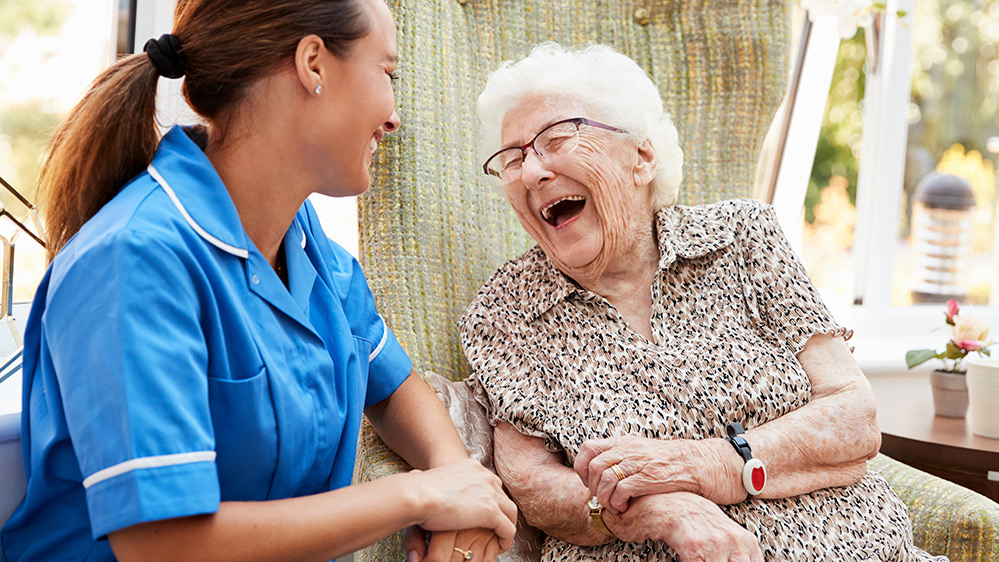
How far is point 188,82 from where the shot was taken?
1.01 m

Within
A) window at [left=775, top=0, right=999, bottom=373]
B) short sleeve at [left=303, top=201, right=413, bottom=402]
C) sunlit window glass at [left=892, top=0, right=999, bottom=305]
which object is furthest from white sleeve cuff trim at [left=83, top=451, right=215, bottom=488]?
sunlit window glass at [left=892, top=0, right=999, bottom=305]

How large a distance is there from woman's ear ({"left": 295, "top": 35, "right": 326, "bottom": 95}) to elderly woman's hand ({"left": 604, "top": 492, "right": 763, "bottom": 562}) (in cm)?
75

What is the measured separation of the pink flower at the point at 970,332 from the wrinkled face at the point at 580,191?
2.99ft

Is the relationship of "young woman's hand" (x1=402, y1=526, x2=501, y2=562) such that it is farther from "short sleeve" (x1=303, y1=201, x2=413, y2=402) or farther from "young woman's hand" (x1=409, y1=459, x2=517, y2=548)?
"short sleeve" (x1=303, y1=201, x2=413, y2=402)

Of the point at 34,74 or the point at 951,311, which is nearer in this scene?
the point at 34,74

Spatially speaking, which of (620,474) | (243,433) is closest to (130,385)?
(243,433)

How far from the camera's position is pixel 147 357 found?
80cm

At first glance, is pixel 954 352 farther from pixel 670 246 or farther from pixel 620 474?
pixel 620 474

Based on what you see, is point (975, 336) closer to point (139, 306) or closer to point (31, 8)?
point (139, 306)

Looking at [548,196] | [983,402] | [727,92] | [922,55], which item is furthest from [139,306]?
[922,55]

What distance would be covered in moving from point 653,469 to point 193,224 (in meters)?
0.74

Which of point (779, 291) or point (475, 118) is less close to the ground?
point (475, 118)

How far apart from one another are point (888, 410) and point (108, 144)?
6.07 feet

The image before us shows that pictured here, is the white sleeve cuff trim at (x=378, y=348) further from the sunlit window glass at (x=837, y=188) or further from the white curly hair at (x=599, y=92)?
the sunlit window glass at (x=837, y=188)
